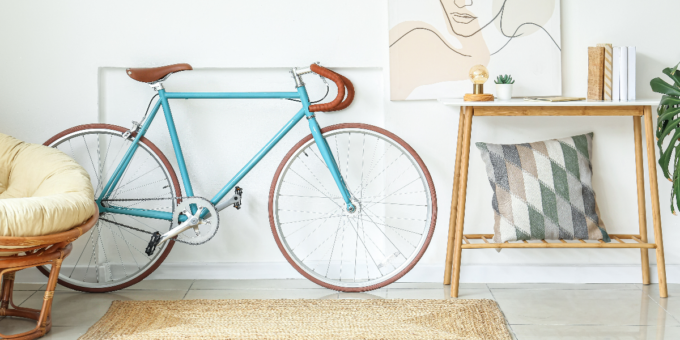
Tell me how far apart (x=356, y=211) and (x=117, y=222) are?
1.05 metres

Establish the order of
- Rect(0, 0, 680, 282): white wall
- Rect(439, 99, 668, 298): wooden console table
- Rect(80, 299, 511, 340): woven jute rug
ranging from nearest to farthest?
Rect(80, 299, 511, 340): woven jute rug < Rect(439, 99, 668, 298): wooden console table < Rect(0, 0, 680, 282): white wall

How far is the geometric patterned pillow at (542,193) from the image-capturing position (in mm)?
2322

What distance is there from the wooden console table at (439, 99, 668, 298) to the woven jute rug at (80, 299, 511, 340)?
0.80 ft

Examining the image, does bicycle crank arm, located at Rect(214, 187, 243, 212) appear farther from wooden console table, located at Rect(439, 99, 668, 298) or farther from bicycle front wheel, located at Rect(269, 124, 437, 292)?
wooden console table, located at Rect(439, 99, 668, 298)

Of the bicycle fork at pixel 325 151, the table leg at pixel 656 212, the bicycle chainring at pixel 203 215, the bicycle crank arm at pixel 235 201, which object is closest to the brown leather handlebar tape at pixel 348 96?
the bicycle fork at pixel 325 151

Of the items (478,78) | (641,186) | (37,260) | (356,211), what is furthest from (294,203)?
(641,186)

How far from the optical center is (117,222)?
259 centimetres

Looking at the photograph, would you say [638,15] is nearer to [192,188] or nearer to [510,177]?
[510,177]

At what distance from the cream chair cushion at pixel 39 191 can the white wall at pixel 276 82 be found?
39 cm

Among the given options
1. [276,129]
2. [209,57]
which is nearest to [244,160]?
[276,129]

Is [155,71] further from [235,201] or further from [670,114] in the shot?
[670,114]

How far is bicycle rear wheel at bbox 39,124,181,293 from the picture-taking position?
99.9 inches

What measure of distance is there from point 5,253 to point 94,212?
313 mm

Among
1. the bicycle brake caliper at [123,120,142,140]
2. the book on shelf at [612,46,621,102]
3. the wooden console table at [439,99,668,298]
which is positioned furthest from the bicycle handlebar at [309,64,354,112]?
the book on shelf at [612,46,621,102]
